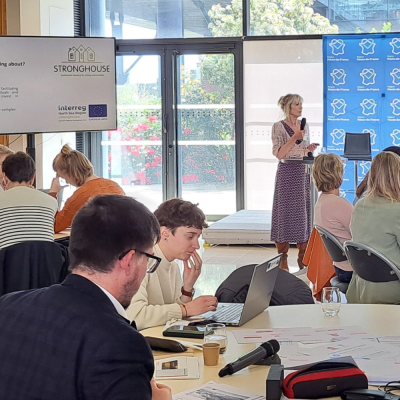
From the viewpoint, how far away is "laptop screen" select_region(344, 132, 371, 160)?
7.75m

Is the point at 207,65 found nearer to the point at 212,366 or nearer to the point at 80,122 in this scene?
the point at 80,122

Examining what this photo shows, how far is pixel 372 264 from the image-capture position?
4.07 meters

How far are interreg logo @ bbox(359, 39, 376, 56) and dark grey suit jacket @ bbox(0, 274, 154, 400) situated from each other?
844cm

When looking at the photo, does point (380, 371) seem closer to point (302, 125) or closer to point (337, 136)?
point (302, 125)

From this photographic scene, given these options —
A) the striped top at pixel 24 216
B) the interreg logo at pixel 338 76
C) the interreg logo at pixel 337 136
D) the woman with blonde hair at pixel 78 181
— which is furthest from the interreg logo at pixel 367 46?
the striped top at pixel 24 216

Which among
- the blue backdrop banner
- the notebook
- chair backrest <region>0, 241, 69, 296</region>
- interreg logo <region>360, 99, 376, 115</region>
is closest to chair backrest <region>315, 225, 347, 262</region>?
chair backrest <region>0, 241, 69, 296</region>

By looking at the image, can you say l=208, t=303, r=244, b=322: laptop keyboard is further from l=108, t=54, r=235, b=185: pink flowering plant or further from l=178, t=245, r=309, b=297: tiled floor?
l=108, t=54, r=235, b=185: pink flowering plant

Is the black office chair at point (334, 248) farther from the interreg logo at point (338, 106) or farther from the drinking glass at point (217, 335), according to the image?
the interreg logo at point (338, 106)

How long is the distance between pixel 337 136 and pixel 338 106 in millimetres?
395

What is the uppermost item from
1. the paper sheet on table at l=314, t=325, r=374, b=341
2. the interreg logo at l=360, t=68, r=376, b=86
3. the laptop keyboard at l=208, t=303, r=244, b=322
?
the interreg logo at l=360, t=68, r=376, b=86

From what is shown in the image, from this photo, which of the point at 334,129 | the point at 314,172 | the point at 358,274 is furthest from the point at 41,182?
the point at 358,274

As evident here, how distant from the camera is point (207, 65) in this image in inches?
417

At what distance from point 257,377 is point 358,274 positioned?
2043 mm

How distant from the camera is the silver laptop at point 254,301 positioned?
2.84 metres
